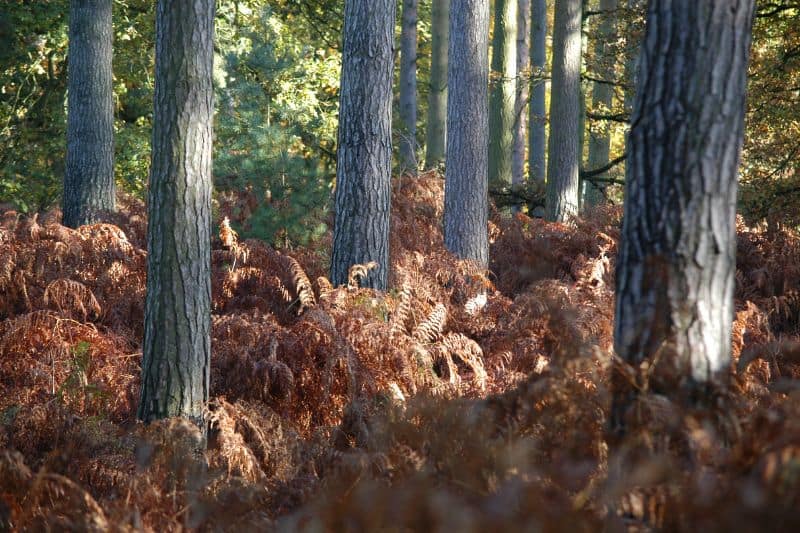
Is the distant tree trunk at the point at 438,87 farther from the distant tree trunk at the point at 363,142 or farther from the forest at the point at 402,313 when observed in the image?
the distant tree trunk at the point at 363,142

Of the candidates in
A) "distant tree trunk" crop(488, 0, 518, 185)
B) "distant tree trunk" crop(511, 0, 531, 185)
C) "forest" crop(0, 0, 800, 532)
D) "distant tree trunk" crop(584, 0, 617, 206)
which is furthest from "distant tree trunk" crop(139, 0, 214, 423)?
"distant tree trunk" crop(511, 0, 531, 185)

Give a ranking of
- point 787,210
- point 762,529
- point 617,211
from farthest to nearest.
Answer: point 617,211 → point 787,210 → point 762,529

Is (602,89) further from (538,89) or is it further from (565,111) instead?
(565,111)

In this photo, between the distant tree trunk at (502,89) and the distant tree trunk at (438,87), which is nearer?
the distant tree trunk at (502,89)

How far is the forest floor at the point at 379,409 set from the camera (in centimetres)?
293

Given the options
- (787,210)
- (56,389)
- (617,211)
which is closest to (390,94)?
(56,389)

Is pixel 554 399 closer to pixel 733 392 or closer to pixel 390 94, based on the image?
pixel 733 392

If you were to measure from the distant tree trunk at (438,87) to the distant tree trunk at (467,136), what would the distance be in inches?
301

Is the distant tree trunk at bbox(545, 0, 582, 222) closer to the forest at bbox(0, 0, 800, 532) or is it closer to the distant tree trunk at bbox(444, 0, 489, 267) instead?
the forest at bbox(0, 0, 800, 532)

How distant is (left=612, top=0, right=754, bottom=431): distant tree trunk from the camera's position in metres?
3.37

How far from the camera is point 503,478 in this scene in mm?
3176

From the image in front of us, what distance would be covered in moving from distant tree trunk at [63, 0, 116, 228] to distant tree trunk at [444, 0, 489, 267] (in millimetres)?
4426

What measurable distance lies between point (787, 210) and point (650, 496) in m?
8.41

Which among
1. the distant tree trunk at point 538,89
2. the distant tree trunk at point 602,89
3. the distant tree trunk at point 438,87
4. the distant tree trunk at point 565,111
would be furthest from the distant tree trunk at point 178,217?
the distant tree trunk at point 538,89
